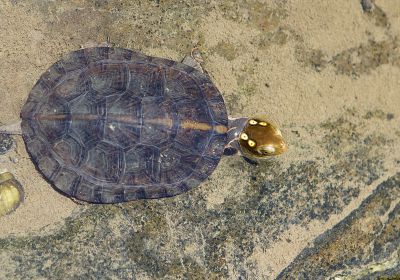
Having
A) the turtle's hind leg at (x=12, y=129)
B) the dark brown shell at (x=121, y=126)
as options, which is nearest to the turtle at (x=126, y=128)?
the dark brown shell at (x=121, y=126)

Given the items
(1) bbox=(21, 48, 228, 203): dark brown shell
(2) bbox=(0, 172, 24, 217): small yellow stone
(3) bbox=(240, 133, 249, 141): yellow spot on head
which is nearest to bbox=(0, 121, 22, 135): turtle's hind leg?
(1) bbox=(21, 48, 228, 203): dark brown shell

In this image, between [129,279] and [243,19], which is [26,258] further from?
[243,19]

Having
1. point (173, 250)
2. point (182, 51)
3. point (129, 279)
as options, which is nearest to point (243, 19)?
point (182, 51)

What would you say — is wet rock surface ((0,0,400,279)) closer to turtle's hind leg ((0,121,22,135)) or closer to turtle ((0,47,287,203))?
turtle's hind leg ((0,121,22,135))

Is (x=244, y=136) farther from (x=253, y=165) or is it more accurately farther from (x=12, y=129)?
(x=12, y=129)

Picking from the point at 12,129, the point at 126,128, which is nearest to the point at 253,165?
the point at 126,128
